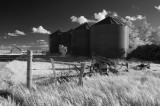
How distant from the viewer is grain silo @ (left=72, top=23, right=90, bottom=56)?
32.8m

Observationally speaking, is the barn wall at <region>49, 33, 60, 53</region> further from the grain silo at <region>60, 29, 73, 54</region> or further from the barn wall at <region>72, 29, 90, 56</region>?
the barn wall at <region>72, 29, 90, 56</region>

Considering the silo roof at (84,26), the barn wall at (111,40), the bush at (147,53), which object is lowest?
the bush at (147,53)

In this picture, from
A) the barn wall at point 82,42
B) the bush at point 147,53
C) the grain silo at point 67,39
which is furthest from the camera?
the grain silo at point 67,39

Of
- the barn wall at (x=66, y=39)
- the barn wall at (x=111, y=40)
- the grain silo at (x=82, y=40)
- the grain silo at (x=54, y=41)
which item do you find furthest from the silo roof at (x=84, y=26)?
the grain silo at (x=54, y=41)

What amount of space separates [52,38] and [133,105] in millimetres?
42726

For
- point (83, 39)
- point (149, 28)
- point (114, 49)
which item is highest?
point (149, 28)

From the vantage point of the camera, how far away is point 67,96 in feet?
11.9

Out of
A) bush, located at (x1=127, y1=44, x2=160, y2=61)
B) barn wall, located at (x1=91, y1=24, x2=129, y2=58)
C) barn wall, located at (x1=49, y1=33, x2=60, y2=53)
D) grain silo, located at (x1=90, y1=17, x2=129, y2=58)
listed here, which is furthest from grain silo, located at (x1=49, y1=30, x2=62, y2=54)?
bush, located at (x1=127, y1=44, x2=160, y2=61)

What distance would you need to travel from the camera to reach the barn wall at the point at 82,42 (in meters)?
32.8

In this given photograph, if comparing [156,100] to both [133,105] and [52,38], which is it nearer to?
[133,105]

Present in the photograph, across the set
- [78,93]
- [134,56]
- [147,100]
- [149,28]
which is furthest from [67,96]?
[149,28]

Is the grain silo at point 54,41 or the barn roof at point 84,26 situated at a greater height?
the barn roof at point 84,26

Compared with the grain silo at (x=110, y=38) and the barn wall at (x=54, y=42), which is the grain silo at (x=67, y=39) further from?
the grain silo at (x=110, y=38)

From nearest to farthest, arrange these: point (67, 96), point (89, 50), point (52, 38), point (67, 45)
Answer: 1. point (67, 96)
2. point (89, 50)
3. point (67, 45)
4. point (52, 38)
